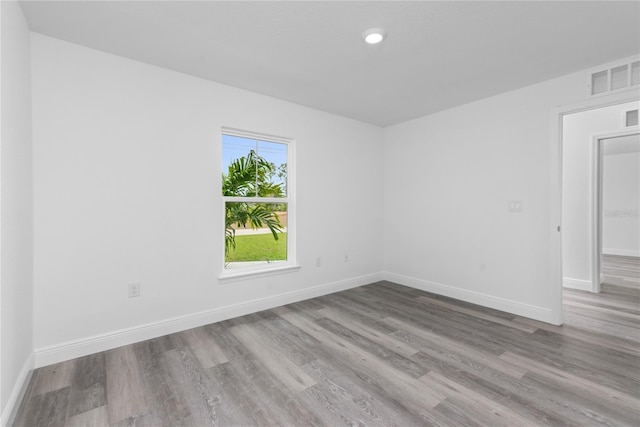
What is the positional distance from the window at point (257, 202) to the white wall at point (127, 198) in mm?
175

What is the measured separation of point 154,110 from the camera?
2676 millimetres

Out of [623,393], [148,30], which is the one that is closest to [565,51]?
[623,393]

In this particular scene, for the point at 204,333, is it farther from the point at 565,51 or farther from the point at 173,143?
the point at 565,51

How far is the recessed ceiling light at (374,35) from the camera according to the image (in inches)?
84.7

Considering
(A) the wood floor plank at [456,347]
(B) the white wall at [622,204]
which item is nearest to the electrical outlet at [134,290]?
(A) the wood floor plank at [456,347]

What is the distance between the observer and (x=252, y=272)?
3.31m

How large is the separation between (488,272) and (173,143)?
3.74m

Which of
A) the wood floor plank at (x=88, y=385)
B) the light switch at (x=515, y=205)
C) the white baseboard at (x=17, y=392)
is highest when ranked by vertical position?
the light switch at (x=515, y=205)

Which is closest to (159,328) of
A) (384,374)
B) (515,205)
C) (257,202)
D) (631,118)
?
(257,202)

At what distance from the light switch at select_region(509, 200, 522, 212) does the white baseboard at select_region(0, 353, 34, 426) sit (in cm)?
437

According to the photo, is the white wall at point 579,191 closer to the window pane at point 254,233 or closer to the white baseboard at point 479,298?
the white baseboard at point 479,298

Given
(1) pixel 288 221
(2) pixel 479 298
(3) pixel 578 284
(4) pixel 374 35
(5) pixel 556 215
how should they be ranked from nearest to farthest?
(4) pixel 374 35 → (5) pixel 556 215 → (2) pixel 479 298 → (1) pixel 288 221 → (3) pixel 578 284

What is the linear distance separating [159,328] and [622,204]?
9.75 meters

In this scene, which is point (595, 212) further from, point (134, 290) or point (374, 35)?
point (134, 290)
